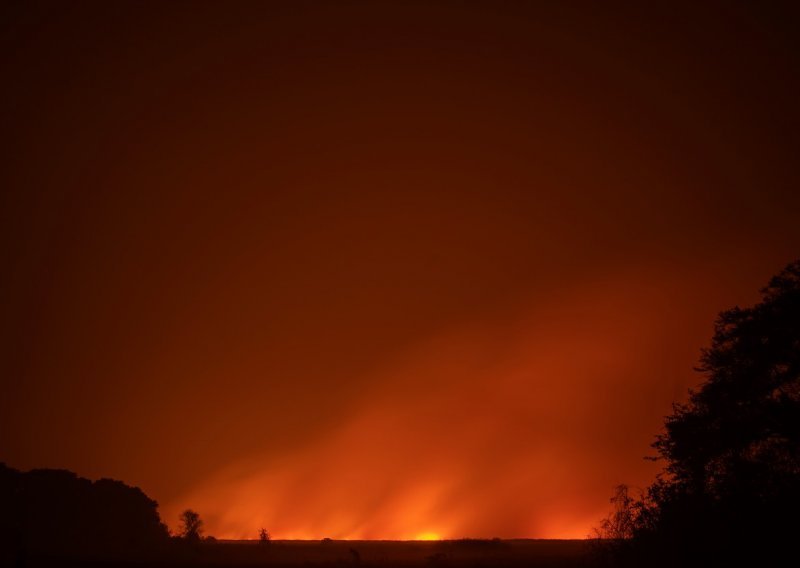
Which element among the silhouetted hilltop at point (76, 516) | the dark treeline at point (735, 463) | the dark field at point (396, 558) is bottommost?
the dark treeline at point (735, 463)

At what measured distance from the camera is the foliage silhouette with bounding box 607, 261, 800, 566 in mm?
19516

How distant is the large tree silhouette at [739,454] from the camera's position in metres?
19.6

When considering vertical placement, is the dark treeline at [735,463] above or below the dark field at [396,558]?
below

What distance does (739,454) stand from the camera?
2431 cm

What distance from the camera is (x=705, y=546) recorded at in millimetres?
20141

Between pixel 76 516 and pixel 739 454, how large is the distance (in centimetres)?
6942

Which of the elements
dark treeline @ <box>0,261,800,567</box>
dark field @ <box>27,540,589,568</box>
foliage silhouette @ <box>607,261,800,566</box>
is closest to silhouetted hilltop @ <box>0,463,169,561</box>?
dark field @ <box>27,540,589,568</box>

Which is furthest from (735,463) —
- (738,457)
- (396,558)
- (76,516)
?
(76,516)

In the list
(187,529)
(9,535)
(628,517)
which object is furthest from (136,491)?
(628,517)

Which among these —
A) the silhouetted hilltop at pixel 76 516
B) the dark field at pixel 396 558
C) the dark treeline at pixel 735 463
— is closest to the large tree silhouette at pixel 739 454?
the dark treeline at pixel 735 463

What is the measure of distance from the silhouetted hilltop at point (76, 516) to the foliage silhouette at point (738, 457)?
54.2m

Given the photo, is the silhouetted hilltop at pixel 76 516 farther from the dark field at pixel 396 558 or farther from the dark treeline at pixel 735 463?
the dark treeline at pixel 735 463

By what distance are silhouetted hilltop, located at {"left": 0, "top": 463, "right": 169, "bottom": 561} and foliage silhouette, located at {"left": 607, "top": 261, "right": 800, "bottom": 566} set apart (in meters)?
54.2

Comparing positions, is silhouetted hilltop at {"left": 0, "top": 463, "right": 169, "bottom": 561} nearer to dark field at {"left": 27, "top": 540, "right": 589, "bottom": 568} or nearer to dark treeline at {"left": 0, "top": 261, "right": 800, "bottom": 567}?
dark field at {"left": 27, "top": 540, "right": 589, "bottom": 568}
